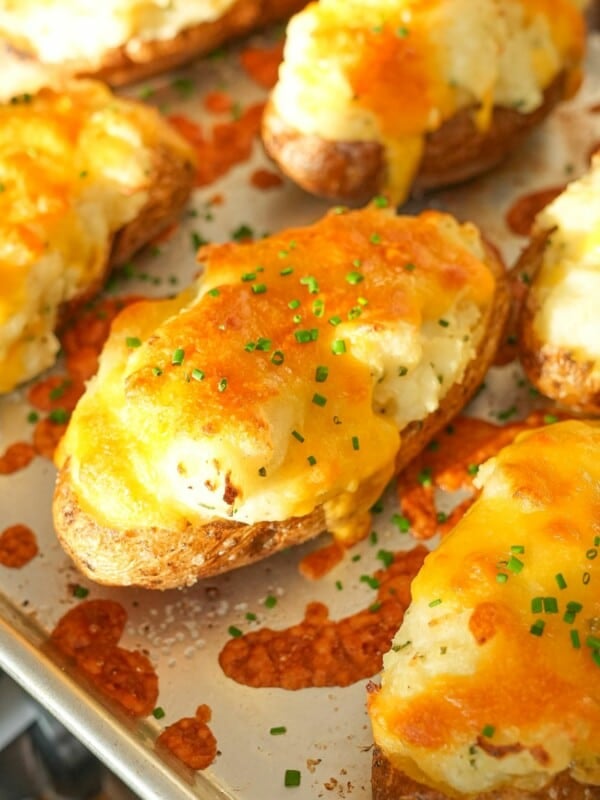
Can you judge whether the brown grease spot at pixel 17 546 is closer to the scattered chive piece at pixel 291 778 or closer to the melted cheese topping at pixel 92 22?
the scattered chive piece at pixel 291 778

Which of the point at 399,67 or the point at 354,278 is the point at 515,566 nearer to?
the point at 354,278

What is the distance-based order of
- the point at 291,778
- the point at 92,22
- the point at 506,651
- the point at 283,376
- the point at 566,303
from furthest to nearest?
1. the point at 92,22
2. the point at 566,303
3. the point at 283,376
4. the point at 291,778
5. the point at 506,651

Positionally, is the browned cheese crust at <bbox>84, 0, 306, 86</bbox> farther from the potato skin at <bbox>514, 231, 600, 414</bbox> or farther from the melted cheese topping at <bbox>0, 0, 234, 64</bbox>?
the potato skin at <bbox>514, 231, 600, 414</bbox>

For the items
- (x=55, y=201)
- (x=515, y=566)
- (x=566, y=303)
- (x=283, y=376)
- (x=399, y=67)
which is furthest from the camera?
(x=399, y=67)

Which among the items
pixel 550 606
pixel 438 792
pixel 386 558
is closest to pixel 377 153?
pixel 386 558

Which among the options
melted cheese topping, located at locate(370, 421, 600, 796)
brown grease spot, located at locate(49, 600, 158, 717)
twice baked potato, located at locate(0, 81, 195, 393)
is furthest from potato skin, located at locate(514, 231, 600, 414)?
brown grease spot, located at locate(49, 600, 158, 717)

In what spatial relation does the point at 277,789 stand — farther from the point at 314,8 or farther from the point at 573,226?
the point at 314,8
